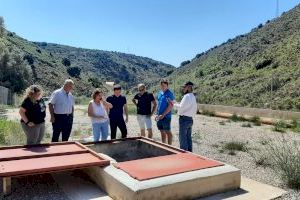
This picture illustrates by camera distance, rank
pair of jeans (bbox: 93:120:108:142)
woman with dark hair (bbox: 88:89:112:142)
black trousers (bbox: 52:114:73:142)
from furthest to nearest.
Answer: pair of jeans (bbox: 93:120:108:142)
woman with dark hair (bbox: 88:89:112:142)
black trousers (bbox: 52:114:73:142)

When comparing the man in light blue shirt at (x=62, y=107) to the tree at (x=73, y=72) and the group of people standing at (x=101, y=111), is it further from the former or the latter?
the tree at (x=73, y=72)

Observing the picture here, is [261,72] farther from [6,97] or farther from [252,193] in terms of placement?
[252,193]

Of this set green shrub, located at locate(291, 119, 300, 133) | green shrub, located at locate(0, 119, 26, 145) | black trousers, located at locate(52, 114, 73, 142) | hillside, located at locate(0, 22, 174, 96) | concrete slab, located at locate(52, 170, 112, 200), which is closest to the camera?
concrete slab, located at locate(52, 170, 112, 200)

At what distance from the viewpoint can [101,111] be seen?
8914mm

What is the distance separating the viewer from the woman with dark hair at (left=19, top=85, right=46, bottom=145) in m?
7.72

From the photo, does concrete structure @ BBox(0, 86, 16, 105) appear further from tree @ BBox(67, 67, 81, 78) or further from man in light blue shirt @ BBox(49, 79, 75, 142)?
tree @ BBox(67, 67, 81, 78)

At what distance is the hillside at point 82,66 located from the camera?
62656 millimetres

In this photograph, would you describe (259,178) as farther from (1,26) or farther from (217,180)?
(1,26)

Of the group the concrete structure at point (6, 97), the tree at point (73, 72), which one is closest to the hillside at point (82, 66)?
the tree at point (73, 72)

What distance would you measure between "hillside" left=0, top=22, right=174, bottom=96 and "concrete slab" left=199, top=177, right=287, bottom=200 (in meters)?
38.6

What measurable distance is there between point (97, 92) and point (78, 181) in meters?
2.60

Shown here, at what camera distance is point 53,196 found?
6148mm

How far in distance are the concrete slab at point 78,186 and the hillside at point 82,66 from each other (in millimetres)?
37124

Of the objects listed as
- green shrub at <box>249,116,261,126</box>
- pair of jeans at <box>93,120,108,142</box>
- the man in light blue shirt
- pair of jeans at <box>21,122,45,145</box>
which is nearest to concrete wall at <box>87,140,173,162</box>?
pair of jeans at <box>93,120,108,142</box>
